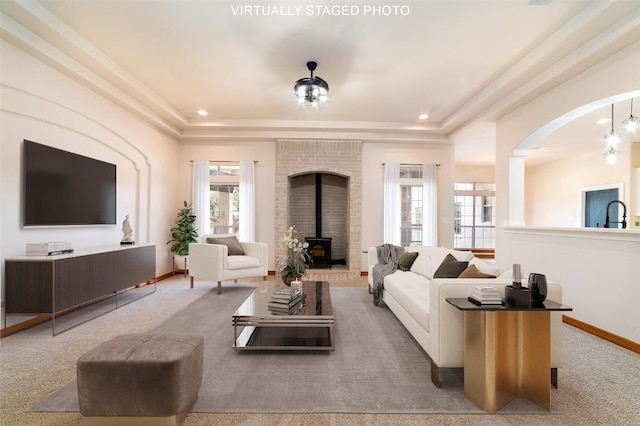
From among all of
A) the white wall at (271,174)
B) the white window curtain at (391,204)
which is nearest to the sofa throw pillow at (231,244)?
the white wall at (271,174)

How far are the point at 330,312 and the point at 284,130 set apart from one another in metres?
4.20

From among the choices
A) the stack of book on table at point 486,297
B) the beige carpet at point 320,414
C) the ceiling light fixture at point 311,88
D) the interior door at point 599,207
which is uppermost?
the ceiling light fixture at point 311,88

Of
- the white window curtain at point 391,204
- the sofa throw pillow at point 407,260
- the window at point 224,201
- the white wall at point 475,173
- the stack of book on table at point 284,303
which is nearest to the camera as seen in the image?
the stack of book on table at point 284,303

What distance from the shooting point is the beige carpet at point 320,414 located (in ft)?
5.36

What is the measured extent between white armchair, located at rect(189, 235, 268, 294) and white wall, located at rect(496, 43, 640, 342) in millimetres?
3962

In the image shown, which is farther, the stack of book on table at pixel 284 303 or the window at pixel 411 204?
the window at pixel 411 204

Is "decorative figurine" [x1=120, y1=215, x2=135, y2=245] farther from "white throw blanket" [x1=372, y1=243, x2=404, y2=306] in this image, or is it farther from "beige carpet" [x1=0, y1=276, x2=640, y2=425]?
"white throw blanket" [x1=372, y1=243, x2=404, y2=306]

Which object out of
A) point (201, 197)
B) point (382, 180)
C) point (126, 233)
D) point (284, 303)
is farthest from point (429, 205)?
point (126, 233)

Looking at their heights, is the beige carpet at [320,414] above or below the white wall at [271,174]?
below

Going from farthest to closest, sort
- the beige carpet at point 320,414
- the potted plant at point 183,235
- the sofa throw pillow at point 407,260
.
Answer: the potted plant at point 183,235, the sofa throw pillow at point 407,260, the beige carpet at point 320,414

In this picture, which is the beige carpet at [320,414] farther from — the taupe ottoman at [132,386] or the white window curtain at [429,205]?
the white window curtain at [429,205]

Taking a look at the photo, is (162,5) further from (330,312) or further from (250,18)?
(330,312)

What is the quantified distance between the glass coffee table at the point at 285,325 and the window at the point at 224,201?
3317 mm

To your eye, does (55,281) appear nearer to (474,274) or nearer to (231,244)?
(231,244)
